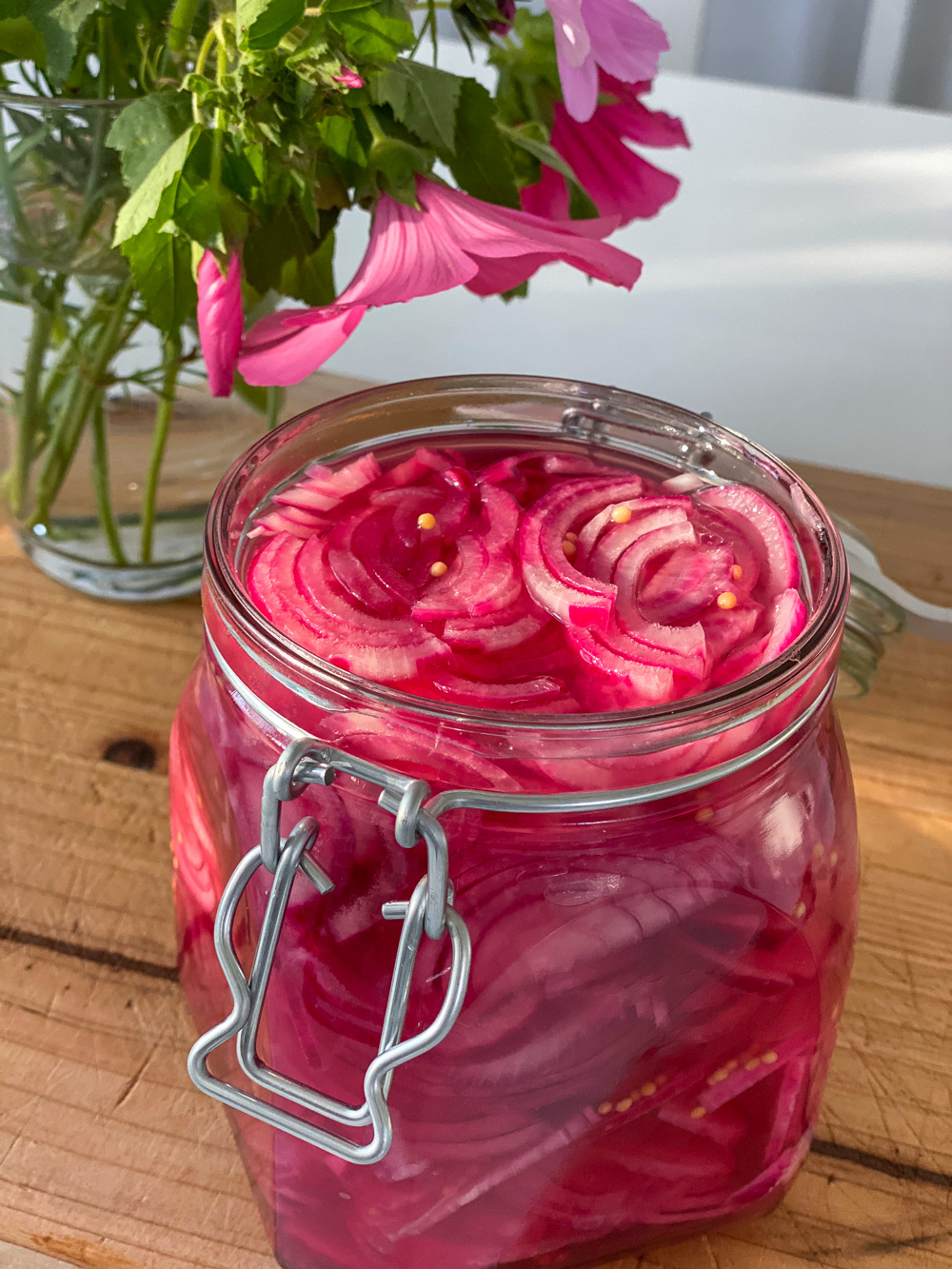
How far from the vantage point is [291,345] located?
466 millimetres

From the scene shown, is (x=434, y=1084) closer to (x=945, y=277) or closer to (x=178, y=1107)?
(x=178, y=1107)

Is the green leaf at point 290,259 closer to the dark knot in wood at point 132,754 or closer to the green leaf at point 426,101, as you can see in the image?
the green leaf at point 426,101

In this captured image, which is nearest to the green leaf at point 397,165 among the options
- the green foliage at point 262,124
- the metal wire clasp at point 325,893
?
A: the green foliage at point 262,124

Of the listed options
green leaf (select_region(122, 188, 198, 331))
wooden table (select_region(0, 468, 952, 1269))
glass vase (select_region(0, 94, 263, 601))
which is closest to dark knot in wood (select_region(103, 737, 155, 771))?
wooden table (select_region(0, 468, 952, 1269))

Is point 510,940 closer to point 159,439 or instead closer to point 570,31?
point 570,31

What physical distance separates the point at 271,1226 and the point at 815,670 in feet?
0.87

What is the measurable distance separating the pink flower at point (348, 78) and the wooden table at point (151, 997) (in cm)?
34

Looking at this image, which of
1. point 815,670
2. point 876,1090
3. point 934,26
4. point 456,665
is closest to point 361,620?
point 456,665

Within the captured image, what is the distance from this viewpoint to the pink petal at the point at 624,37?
1.40ft

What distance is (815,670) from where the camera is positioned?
380mm

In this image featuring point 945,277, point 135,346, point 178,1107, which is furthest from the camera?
point 945,277

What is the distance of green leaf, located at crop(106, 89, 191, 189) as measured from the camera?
1.47 feet

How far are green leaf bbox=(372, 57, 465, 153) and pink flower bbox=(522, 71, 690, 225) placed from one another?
0.47 ft

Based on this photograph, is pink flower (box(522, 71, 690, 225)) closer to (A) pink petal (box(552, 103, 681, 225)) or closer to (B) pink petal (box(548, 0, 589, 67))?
(A) pink petal (box(552, 103, 681, 225))
